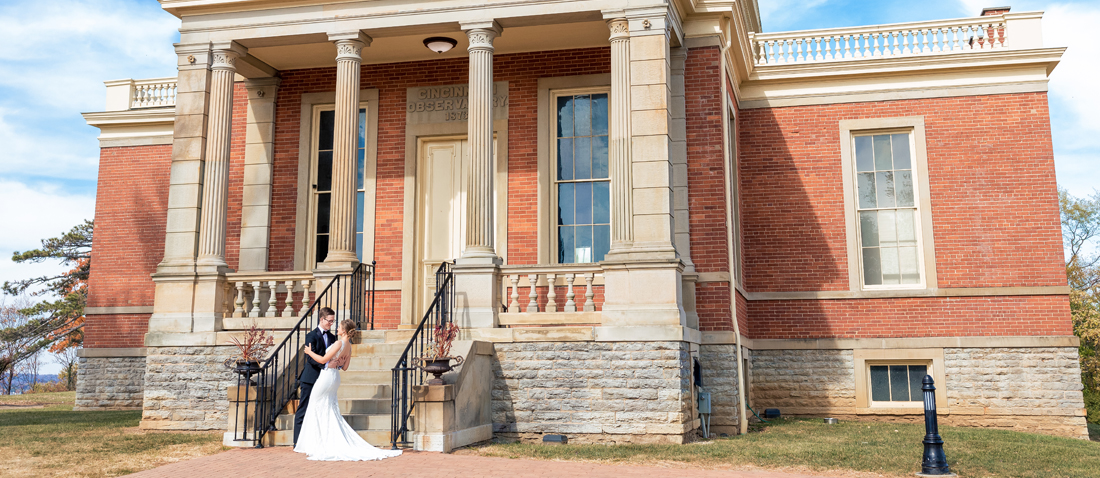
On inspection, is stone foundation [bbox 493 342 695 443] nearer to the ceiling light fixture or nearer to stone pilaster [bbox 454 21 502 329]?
stone pilaster [bbox 454 21 502 329]

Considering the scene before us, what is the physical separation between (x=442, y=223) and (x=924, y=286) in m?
8.22

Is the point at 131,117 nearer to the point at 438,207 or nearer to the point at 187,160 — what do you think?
the point at 187,160

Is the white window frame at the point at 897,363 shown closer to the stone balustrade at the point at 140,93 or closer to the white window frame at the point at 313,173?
the white window frame at the point at 313,173

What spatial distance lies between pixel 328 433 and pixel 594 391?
3400 millimetres

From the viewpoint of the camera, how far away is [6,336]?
29.5 m

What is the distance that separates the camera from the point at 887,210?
14898 millimetres

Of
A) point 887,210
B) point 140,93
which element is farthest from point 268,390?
point 140,93

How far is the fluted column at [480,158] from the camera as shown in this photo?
11297 millimetres

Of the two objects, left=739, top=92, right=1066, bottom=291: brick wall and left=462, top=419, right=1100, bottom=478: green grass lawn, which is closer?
left=462, top=419, right=1100, bottom=478: green grass lawn

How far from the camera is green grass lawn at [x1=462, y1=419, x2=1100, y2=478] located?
27.4 ft

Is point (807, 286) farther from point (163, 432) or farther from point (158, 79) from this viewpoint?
point (158, 79)

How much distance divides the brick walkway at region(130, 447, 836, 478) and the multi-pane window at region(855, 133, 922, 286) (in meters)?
7.91

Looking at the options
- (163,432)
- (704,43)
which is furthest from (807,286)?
(163,432)

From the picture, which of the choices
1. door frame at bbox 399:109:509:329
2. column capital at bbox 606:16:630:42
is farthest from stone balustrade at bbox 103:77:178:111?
column capital at bbox 606:16:630:42
